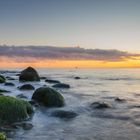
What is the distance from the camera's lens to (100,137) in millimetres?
17219

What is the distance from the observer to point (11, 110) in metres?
20.5

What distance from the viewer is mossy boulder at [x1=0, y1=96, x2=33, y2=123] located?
66.1 ft

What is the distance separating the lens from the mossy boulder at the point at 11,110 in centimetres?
2016

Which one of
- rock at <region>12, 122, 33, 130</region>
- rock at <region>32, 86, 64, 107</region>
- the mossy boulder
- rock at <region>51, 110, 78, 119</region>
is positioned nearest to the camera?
rock at <region>12, 122, 33, 130</region>

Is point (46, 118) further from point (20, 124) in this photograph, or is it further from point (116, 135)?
point (116, 135)

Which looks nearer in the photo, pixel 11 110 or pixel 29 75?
pixel 11 110

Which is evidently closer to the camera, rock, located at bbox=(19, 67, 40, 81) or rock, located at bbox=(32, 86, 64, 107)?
rock, located at bbox=(32, 86, 64, 107)

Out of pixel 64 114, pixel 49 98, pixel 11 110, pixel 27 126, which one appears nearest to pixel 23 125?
pixel 27 126

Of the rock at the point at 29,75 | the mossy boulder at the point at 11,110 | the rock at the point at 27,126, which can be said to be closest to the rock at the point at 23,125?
the rock at the point at 27,126

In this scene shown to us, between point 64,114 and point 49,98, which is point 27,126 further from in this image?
point 49,98

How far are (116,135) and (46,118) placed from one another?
632cm

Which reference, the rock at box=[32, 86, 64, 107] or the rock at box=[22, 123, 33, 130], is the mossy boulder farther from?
the rock at box=[32, 86, 64, 107]

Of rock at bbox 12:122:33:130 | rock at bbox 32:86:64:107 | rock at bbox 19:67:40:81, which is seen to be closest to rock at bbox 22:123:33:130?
rock at bbox 12:122:33:130

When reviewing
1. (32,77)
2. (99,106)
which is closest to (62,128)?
(99,106)
